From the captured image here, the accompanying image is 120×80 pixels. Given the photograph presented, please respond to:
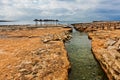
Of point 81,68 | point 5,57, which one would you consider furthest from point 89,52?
point 5,57

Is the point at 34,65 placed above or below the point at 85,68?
above

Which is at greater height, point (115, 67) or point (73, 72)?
point (115, 67)

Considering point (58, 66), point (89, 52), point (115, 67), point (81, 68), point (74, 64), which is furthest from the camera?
point (89, 52)

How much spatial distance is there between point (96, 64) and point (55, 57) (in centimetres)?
585

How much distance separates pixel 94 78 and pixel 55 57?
24.3 ft

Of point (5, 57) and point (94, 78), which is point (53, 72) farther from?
point (5, 57)

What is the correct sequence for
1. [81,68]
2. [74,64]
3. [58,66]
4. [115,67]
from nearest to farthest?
[115,67] → [58,66] → [81,68] → [74,64]

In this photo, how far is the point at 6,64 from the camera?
24.7 meters

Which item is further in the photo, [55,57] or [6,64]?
[55,57]

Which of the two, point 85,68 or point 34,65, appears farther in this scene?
point 85,68

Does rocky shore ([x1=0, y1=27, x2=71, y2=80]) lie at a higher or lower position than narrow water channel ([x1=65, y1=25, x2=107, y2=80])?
higher

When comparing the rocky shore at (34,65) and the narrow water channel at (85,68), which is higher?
the rocky shore at (34,65)

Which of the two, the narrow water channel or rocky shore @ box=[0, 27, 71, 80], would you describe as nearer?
rocky shore @ box=[0, 27, 71, 80]

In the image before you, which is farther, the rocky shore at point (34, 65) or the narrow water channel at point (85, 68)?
the narrow water channel at point (85, 68)
